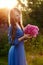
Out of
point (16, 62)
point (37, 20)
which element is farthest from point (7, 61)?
point (37, 20)

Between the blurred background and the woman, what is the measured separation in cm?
5

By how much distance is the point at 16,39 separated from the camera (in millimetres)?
2754

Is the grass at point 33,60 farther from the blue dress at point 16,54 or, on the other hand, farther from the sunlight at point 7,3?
the sunlight at point 7,3

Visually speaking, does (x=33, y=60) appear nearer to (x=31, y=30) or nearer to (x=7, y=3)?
(x=31, y=30)

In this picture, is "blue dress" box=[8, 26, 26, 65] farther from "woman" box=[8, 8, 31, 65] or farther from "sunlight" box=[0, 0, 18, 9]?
"sunlight" box=[0, 0, 18, 9]

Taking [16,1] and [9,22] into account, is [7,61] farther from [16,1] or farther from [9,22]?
[16,1]

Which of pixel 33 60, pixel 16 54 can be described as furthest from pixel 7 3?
pixel 33 60

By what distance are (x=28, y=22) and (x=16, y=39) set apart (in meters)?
0.22

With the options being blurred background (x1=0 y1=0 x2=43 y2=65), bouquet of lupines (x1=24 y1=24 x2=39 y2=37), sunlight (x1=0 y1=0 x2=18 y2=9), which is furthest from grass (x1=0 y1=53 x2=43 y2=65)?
sunlight (x1=0 y1=0 x2=18 y2=9)

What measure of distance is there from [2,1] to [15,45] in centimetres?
43

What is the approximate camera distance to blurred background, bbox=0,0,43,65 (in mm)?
2857

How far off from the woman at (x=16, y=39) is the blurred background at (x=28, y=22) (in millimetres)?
48

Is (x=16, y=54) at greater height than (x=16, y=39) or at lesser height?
lesser

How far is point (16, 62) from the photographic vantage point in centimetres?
284
